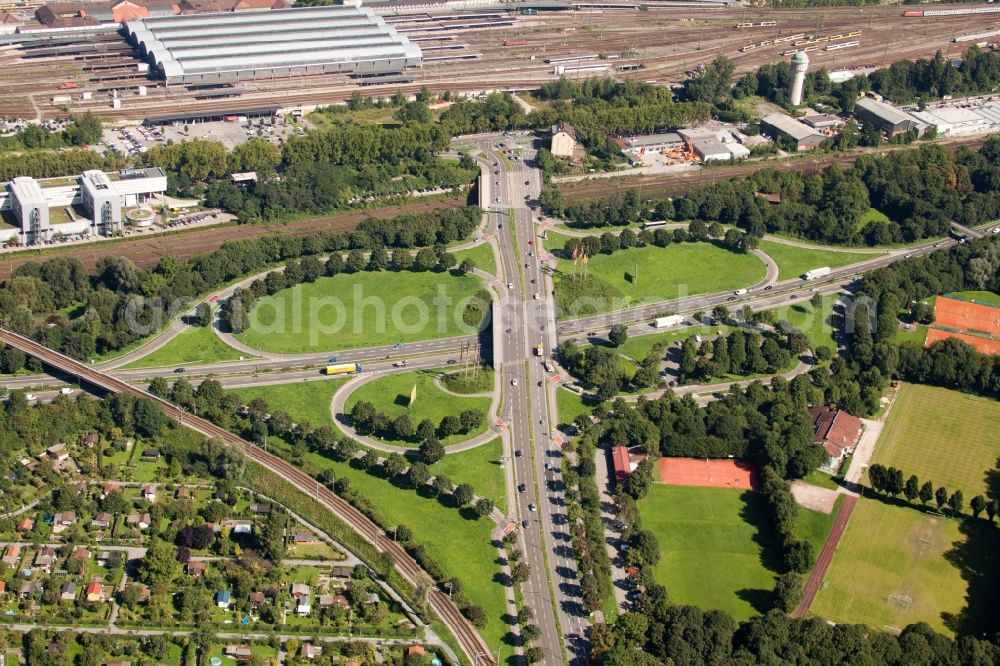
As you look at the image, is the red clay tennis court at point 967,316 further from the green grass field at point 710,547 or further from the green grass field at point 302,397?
the green grass field at point 302,397

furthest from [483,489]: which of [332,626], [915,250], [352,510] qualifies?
[915,250]

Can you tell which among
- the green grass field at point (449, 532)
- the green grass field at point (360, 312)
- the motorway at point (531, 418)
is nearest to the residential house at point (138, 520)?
the green grass field at point (449, 532)

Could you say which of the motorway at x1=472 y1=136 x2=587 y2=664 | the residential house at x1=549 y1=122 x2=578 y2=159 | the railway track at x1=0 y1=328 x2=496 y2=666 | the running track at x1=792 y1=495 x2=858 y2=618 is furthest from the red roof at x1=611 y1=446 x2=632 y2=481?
the residential house at x1=549 y1=122 x2=578 y2=159

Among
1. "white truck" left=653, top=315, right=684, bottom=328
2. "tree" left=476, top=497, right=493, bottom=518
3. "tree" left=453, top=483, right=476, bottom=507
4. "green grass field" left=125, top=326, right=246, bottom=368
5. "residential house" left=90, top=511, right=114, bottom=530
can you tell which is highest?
"green grass field" left=125, top=326, right=246, bottom=368

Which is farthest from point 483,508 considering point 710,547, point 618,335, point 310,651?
point 618,335

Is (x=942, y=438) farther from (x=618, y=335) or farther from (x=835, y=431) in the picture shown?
(x=618, y=335)

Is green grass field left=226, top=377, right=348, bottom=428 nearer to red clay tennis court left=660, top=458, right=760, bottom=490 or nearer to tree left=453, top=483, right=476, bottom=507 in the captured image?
tree left=453, top=483, right=476, bottom=507
